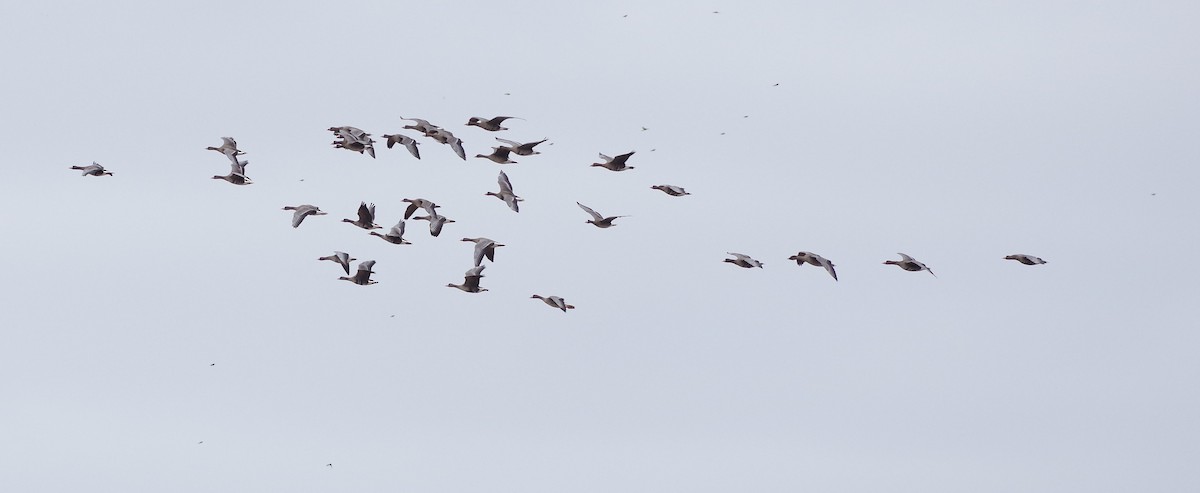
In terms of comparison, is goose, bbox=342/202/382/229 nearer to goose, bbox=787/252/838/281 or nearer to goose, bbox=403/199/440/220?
goose, bbox=403/199/440/220

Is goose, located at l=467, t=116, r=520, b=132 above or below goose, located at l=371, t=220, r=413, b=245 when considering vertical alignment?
above

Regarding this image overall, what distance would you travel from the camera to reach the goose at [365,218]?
62469mm

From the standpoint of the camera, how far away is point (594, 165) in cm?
6128

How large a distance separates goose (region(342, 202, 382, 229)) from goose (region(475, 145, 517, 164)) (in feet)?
11.7

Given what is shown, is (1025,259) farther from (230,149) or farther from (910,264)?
(230,149)

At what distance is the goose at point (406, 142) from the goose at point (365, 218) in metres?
A: 1.88

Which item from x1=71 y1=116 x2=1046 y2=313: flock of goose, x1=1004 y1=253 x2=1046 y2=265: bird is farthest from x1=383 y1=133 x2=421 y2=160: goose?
x1=1004 y1=253 x2=1046 y2=265: bird

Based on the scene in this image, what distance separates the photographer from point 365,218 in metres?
62.7

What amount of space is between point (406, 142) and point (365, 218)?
2.80m

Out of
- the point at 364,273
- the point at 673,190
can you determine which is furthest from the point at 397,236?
the point at 673,190

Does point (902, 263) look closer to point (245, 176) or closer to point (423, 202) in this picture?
point (423, 202)

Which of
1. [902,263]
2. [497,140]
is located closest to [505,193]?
[497,140]

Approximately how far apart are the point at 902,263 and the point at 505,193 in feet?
35.7

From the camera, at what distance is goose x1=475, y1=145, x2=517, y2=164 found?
200 feet
